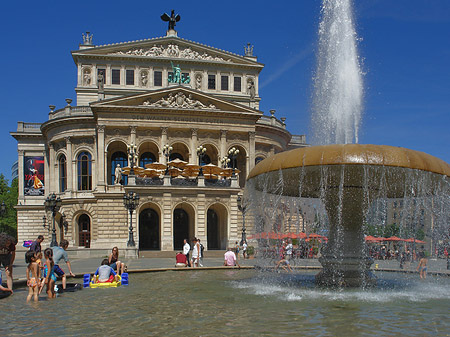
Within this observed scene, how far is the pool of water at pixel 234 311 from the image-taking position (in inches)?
339

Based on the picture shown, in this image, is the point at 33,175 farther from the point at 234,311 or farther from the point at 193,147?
the point at 234,311

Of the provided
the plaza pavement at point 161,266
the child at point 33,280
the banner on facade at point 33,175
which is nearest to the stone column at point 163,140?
the plaza pavement at point 161,266

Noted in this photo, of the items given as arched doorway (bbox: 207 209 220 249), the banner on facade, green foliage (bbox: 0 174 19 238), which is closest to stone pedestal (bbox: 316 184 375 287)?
arched doorway (bbox: 207 209 220 249)

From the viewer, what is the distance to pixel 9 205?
6781 cm

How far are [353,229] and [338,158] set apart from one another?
3.01 metres

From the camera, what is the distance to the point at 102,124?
48.3m

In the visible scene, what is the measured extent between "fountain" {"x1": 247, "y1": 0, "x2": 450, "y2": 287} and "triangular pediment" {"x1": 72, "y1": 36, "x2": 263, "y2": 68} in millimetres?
40636

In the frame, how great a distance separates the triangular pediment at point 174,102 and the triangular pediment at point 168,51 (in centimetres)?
758

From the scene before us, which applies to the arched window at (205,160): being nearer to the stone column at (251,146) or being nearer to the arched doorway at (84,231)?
the stone column at (251,146)

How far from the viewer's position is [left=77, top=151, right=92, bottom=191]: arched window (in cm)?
5150

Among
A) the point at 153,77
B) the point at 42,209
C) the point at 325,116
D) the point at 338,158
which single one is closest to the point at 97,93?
the point at 153,77

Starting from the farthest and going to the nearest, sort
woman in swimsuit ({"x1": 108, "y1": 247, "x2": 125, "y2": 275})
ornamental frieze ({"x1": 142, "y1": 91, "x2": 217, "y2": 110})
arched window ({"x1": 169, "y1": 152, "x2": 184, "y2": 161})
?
arched window ({"x1": 169, "y1": 152, "x2": 184, "y2": 161})
ornamental frieze ({"x1": 142, "y1": 91, "x2": 217, "y2": 110})
woman in swimsuit ({"x1": 108, "y1": 247, "x2": 125, "y2": 275})

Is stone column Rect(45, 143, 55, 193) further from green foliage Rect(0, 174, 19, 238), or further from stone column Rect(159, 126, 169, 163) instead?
green foliage Rect(0, 174, 19, 238)

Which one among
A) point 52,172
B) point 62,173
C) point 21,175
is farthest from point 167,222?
point 21,175
